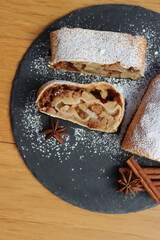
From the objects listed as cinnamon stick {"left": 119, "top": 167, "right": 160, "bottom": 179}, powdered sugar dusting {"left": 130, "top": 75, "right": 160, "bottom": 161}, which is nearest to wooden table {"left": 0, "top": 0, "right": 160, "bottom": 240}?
cinnamon stick {"left": 119, "top": 167, "right": 160, "bottom": 179}

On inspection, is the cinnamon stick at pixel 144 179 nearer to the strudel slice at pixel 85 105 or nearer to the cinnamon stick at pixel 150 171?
the cinnamon stick at pixel 150 171

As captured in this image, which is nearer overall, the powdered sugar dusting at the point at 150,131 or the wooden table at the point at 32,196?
the powdered sugar dusting at the point at 150,131

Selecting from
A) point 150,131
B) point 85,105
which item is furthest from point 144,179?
point 85,105

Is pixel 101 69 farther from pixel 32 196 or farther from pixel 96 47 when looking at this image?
pixel 32 196

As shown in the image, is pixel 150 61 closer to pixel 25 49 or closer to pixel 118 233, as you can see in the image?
pixel 25 49

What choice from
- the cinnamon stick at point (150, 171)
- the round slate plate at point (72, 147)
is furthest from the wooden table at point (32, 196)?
the cinnamon stick at point (150, 171)

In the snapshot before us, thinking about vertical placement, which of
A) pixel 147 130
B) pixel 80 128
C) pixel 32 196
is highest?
pixel 147 130

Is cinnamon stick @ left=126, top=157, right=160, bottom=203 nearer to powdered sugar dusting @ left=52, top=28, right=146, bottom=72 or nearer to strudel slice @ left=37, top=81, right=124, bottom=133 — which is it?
strudel slice @ left=37, top=81, right=124, bottom=133
